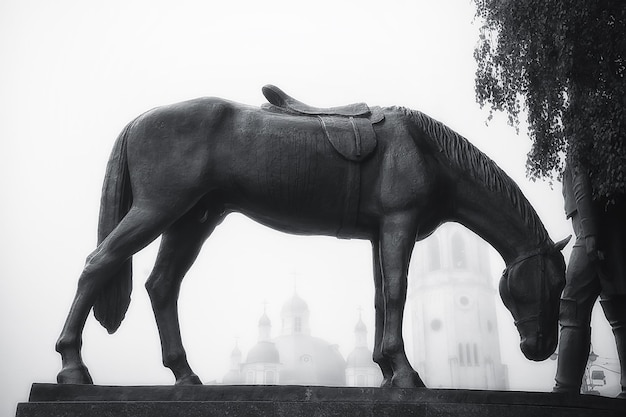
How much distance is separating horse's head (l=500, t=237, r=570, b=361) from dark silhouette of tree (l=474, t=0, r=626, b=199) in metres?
1.24

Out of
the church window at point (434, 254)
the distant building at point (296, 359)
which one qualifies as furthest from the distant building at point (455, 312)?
the distant building at point (296, 359)

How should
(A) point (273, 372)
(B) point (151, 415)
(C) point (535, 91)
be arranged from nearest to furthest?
1. (B) point (151, 415)
2. (C) point (535, 91)
3. (A) point (273, 372)

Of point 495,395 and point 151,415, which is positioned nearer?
point 151,415

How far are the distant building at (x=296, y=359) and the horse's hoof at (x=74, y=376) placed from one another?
257ft

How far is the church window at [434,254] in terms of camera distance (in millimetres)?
81625

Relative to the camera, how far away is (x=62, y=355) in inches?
199

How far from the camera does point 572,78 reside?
7.54 m

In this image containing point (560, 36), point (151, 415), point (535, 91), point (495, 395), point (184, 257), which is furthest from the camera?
point (535, 91)

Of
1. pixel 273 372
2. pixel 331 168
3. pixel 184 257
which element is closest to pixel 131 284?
pixel 184 257

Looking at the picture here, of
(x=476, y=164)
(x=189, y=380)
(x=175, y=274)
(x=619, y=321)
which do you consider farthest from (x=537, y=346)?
(x=175, y=274)

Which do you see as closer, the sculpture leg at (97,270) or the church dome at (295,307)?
the sculpture leg at (97,270)

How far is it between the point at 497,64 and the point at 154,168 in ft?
18.1

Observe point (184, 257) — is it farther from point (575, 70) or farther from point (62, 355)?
point (575, 70)

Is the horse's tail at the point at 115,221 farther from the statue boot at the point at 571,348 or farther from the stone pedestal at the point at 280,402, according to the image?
the statue boot at the point at 571,348
